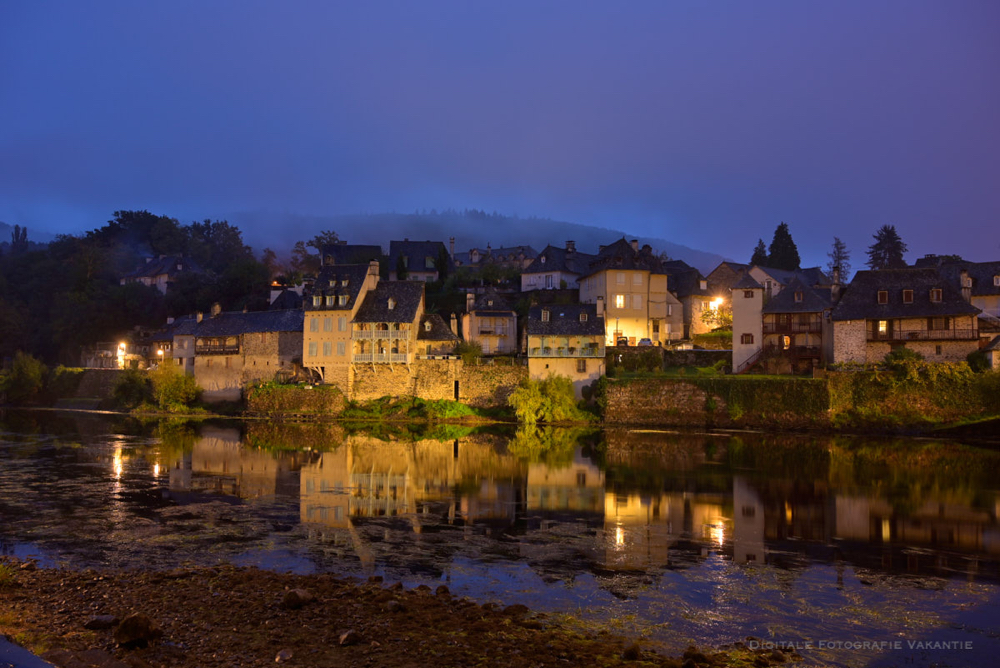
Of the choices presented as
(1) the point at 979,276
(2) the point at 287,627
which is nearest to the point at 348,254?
(1) the point at 979,276

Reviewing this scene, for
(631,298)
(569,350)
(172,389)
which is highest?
(631,298)

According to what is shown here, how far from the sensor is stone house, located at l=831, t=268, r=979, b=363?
4397 centimetres

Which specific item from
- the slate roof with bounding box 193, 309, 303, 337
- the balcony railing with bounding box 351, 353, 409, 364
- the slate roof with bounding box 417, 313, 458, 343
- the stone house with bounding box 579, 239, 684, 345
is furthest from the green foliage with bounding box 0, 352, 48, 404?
the stone house with bounding box 579, 239, 684, 345

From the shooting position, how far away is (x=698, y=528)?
18922 mm

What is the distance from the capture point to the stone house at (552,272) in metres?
65.2

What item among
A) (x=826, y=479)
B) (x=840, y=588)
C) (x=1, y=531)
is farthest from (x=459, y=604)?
(x=826, y=479)

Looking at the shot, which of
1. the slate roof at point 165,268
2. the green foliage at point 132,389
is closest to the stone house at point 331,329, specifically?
the green foliage at point 132,389

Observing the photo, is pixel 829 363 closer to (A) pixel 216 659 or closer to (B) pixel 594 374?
(B) pixel 594 374

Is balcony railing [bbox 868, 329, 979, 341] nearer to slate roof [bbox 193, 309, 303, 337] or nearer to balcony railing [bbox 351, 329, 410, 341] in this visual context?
balcony railing [bbox 351, 329, 410, 341]

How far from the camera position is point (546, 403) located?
4659cm

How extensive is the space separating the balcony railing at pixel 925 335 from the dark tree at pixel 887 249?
41.8m

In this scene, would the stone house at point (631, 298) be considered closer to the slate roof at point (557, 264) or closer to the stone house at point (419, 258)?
the slate roof at point (557, 264)

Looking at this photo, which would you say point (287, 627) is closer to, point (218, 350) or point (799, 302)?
point (799, 302)

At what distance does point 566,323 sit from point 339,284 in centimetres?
1726
